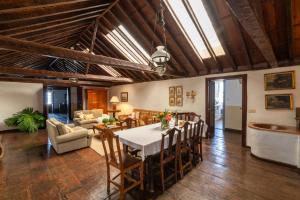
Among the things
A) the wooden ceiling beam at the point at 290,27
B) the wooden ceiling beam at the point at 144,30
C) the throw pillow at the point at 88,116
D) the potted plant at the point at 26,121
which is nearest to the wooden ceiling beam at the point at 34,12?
the wooden ceiling beam at the point at 144,30

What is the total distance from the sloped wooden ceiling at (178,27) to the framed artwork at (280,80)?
0.27m

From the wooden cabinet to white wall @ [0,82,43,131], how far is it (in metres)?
2.70

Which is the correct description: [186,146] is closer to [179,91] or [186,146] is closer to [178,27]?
[178,27]

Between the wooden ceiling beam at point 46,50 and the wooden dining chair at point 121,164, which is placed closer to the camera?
the wooden dining chair at point 121,164

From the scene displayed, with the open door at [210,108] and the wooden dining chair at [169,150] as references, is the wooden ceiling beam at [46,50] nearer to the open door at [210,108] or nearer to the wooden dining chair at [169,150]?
the wooden dining chair at [169,150]

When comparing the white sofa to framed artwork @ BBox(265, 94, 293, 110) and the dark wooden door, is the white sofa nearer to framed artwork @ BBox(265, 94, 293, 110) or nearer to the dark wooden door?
the dark wooden door

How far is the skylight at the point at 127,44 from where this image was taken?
188 inches

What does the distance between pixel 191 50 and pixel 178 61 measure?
0.85m

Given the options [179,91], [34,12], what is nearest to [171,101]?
[179,91]

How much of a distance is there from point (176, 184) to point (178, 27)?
359cm

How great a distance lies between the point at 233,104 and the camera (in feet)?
21.6

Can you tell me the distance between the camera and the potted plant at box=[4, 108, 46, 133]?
674 centimetres

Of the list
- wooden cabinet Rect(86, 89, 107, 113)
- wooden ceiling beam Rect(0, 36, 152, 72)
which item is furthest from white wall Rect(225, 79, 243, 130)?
wooden cabinet Rect(86, 89, 107, 113)

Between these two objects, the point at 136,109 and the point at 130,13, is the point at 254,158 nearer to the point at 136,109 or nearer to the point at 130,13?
the point at 130,13
